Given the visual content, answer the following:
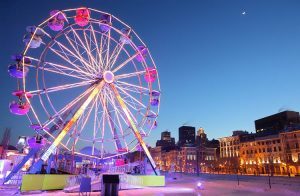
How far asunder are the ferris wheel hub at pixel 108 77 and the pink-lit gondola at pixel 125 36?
4.25 metres

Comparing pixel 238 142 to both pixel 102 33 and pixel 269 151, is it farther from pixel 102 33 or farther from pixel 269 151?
pixel 102 33

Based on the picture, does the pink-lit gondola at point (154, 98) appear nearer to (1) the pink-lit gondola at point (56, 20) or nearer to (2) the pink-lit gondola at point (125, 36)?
(2) the pink-lit gondola at point (125, 36)

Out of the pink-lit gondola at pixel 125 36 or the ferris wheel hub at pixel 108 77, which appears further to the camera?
the pink-lit gondola at pixel 125 36

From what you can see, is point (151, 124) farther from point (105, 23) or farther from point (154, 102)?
point (105, 23)

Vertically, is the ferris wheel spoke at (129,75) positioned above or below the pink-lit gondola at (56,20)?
below

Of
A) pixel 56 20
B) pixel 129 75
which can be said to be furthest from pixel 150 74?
pixel 56 20

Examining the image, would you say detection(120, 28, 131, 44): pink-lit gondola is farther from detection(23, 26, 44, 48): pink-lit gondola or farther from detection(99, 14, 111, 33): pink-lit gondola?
detection(23, 26, 44, 48): pink-lit gondola

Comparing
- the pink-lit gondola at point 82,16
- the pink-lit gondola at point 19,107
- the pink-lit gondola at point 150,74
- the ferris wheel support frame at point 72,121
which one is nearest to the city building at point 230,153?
the pink-lit gondola at point 150,74

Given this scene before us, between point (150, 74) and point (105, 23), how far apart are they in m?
8.24

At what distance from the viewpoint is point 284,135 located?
287 ft

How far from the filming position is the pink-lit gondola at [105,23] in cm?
2873

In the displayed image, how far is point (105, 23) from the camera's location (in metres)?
28.7

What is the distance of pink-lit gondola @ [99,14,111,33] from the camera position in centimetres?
2873

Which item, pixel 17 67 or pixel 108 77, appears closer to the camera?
pixel 17 67
